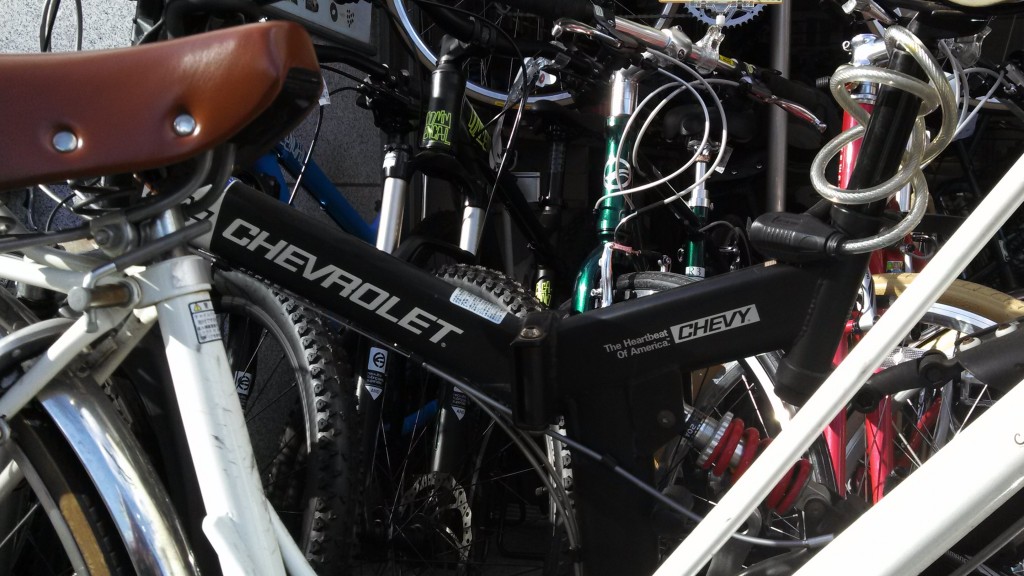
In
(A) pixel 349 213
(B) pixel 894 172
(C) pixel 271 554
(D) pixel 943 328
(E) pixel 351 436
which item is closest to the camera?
(C) pixel 271 554

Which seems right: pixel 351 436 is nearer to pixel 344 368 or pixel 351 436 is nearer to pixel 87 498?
pixel 344 368

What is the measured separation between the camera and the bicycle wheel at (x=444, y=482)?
185cm

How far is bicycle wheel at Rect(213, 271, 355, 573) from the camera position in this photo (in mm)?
1455

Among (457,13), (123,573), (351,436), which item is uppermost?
(457,13)

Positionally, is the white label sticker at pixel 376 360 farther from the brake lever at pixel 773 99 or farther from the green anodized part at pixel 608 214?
the brake lever at pixel 773 99

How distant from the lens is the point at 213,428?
0.94m

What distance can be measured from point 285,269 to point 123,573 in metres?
0.53

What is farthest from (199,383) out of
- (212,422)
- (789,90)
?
(789,90)

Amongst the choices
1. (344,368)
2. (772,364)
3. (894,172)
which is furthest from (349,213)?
(894,172)

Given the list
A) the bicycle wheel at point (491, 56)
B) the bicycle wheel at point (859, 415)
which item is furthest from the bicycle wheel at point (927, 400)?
the bicycle wheel at point (491, 56)

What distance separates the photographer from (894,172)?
3.73 ft

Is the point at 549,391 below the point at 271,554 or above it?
above

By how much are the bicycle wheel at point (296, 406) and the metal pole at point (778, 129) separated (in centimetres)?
182

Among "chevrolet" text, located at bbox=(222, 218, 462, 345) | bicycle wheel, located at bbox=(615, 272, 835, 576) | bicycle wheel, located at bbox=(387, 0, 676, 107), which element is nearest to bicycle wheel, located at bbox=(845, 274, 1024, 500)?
bicycle wheel, located at bbox=(615, 272, 835, 576)
